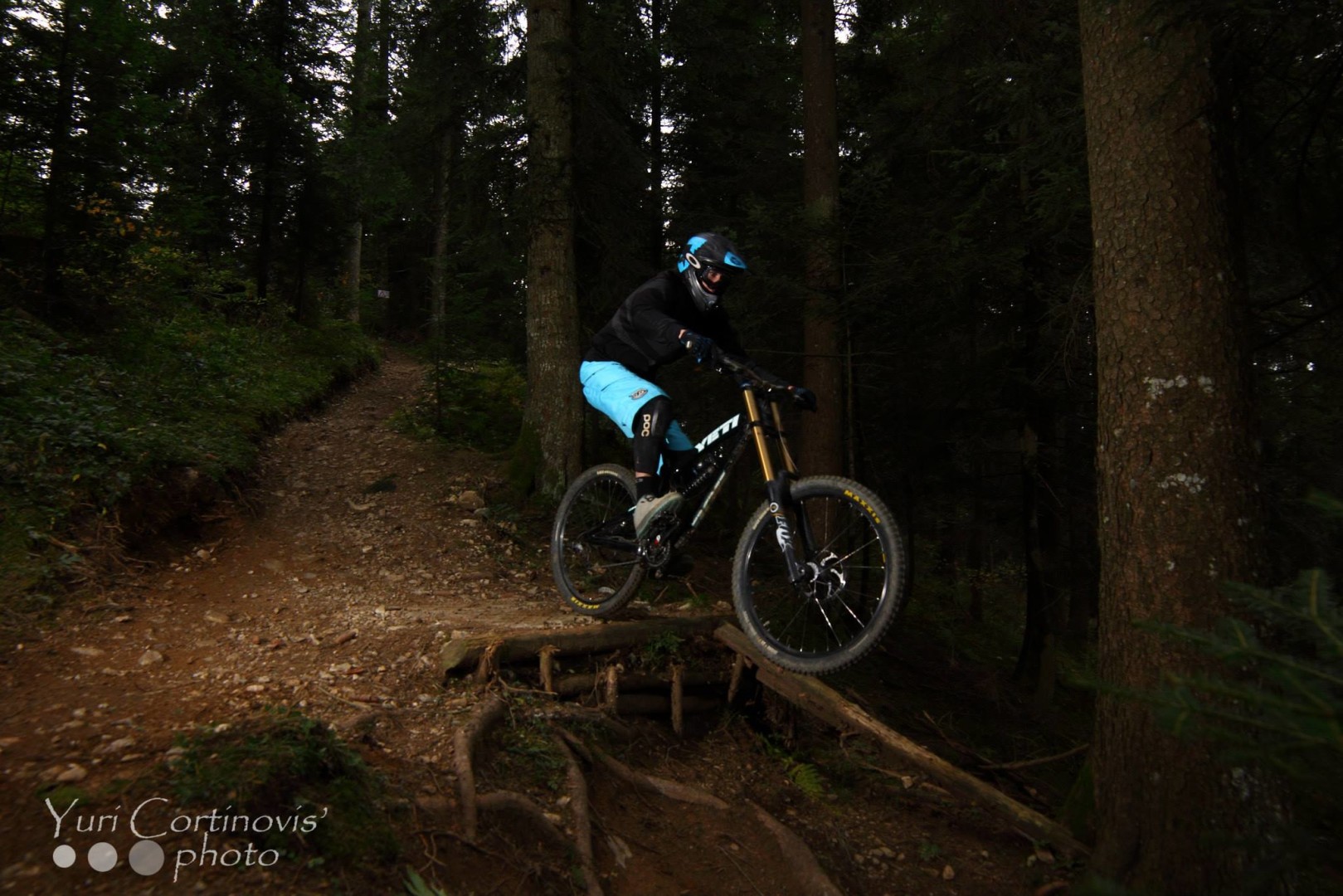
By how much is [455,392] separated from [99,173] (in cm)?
563

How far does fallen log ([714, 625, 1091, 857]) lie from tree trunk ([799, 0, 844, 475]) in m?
4.07

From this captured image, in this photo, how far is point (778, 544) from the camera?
175 inches

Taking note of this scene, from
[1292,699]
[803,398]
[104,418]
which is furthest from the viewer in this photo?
[104,418]

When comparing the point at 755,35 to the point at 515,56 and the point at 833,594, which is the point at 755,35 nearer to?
the point at 515,56

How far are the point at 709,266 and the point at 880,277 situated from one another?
449cm

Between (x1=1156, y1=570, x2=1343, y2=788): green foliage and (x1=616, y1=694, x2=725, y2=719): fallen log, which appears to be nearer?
(x1=1156, y1=570, x2=1343, y2=788): green foliage

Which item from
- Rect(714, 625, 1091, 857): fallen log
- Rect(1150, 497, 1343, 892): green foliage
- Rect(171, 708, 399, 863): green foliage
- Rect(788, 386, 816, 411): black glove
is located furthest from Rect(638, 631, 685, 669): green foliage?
Rect(1150, 497, 1343, 892): green foliage

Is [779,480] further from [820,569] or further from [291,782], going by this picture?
[291,782]

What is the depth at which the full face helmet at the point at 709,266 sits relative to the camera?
4648 millimetres

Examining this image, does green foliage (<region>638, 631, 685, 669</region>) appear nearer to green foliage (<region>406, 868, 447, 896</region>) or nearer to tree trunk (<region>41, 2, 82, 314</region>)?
green foliage (<region>406, 868, 447, 896</region>)

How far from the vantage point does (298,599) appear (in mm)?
6430

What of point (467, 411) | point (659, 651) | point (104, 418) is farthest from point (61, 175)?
point (659, 651)

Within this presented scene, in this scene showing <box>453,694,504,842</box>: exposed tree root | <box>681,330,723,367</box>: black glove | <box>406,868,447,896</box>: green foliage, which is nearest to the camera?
<box>406,868,447,896</box>: green foliage

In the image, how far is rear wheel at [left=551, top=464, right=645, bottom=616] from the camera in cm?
565
